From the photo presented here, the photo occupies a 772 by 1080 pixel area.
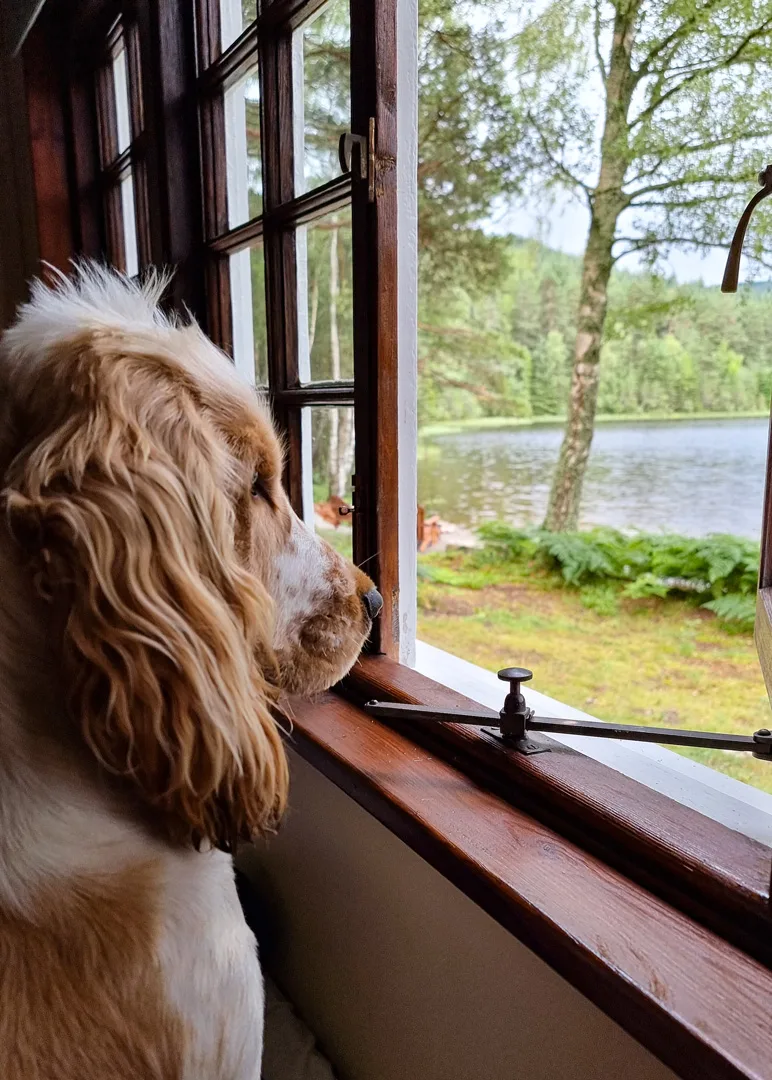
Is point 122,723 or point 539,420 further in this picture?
point 539,420

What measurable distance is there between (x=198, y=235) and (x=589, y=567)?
1.52 m

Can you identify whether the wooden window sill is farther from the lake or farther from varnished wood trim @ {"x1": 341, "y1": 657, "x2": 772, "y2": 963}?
the lake

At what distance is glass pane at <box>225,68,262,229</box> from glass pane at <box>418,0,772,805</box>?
0.74 metres

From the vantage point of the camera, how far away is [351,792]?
834mm

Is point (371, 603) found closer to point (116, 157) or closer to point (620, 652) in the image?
point (620, 652)

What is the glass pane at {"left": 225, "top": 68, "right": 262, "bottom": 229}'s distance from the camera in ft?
4.34

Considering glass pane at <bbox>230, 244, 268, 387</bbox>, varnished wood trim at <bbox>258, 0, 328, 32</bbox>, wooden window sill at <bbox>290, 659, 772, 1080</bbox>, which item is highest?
varnished wood trim at <bbox>258, 0, 328, 32</bbox>

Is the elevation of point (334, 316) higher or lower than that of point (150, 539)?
higher

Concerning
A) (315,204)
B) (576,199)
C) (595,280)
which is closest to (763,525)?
(315,204)

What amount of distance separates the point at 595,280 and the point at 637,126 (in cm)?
79

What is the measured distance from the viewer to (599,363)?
92.6 inches

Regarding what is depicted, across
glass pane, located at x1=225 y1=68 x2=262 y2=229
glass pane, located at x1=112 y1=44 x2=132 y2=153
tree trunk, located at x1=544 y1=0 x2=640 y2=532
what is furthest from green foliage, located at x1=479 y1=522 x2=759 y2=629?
glass pane, located at x1=112 y1=44 x2=132 y2=153

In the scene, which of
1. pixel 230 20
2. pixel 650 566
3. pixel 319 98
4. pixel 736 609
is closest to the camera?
pixel 319 98

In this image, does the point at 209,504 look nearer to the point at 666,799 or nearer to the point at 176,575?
the point at 176,575
